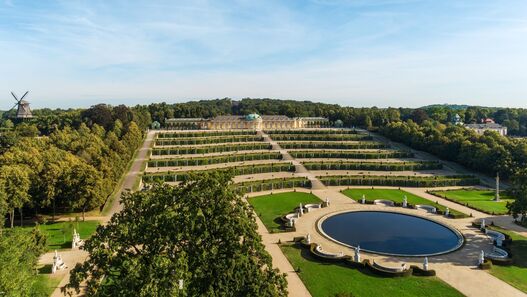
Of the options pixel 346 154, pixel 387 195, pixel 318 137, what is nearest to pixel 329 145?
pixel 318 137

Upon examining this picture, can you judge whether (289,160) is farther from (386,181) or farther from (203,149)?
(386,181)

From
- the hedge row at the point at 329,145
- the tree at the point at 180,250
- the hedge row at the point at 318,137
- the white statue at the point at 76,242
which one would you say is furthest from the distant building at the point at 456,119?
the tree at the point at 180,250

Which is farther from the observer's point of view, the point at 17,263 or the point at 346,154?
the point at 346,154

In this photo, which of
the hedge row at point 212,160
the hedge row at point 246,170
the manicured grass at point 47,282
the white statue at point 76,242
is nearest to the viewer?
the manicured grass at point 47,282

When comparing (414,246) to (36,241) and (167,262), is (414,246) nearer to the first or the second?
(167,262)

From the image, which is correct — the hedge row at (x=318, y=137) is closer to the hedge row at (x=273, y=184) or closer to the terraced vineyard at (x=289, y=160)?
the terraced vineyard at (x=289, y=160)

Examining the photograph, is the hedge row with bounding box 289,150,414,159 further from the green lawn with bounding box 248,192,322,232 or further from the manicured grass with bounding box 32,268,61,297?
the manicured grass with bounding box 32,268,61,297
